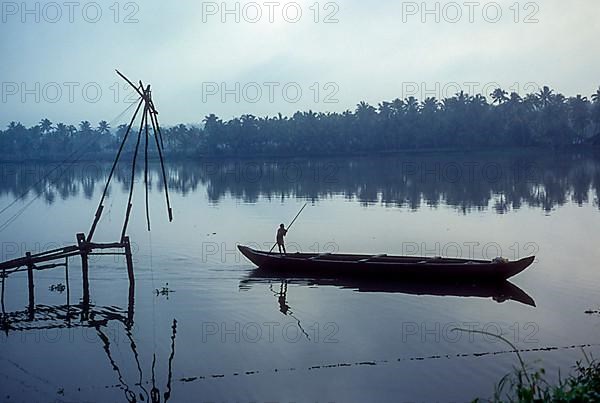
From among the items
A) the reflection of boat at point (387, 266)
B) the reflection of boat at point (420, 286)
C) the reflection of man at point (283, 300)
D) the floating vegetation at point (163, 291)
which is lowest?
the reflection of man at point (283, 300)

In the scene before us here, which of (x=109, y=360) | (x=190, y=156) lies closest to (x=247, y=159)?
(x=190, y=156)

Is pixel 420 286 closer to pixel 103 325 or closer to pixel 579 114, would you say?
pixel 103 325

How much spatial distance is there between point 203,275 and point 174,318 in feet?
16.4

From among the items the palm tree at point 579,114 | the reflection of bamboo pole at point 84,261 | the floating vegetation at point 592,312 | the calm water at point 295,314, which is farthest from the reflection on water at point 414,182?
the reflection of bamboo pole at point 84,261

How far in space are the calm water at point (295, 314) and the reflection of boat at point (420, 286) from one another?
0.34 feet

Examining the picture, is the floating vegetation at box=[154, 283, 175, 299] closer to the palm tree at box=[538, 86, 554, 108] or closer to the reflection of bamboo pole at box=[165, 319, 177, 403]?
the reflection of bamboo pole at box=[165, 319, 177, 403]

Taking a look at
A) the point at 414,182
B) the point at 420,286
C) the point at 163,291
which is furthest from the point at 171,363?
the point at 414,182

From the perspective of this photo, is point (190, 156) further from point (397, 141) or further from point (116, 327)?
point (116, 327)

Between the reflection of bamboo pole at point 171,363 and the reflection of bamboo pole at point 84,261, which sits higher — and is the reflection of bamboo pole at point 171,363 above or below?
below

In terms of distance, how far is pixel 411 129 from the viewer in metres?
95.0

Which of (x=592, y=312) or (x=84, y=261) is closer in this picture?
(x=592, y=312)

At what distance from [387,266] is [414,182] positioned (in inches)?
1397

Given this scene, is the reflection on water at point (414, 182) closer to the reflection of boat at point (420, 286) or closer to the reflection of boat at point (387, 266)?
the reflection of boat at point (387, 266)

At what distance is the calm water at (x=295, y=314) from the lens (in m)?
12.7
